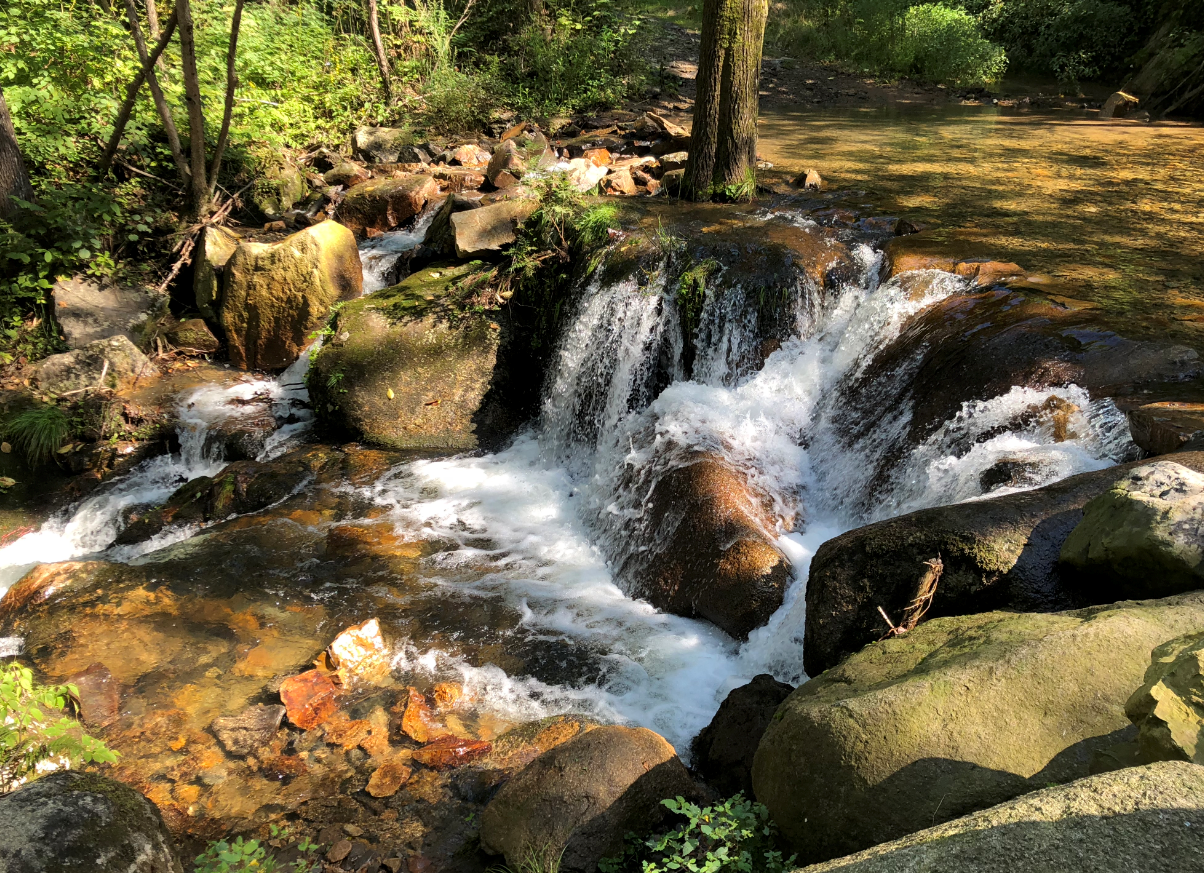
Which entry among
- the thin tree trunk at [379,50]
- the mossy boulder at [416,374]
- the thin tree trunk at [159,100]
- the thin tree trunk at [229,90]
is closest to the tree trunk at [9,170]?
the thin tree trunk at [159,100]

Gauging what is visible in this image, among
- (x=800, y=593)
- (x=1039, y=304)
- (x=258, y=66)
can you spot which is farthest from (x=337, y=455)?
(x=258, y=66)

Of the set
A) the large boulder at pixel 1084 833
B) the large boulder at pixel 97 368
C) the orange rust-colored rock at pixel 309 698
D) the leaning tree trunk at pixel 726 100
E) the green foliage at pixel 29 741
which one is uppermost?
the leaning tree trunk at pixel 726 100

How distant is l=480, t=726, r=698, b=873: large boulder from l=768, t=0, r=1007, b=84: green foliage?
66.7 feet

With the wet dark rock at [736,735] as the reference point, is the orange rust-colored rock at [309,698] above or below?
below

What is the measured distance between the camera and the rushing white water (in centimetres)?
617

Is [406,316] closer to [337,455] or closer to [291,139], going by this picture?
[337,455]

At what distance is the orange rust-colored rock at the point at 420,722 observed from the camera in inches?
162

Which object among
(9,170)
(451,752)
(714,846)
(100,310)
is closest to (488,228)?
(100,310)

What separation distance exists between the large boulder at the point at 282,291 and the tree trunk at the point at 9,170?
221 cm

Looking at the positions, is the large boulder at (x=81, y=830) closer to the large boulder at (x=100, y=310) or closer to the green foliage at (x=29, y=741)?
the green foliage at (x=29, y=741)

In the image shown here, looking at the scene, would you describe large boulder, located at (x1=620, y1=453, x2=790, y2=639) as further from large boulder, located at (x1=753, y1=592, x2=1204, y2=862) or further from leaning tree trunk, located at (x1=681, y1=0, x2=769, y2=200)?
leaning tree trunk, located at (x1=681, y1=0, x2=769, y2=200)

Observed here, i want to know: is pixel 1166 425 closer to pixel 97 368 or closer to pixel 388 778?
pixel 388 778

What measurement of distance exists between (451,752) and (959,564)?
2.77 metres

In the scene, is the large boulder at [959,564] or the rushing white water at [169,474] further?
the rushing white water at [169,474]
